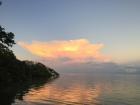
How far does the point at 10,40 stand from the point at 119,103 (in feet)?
91.2

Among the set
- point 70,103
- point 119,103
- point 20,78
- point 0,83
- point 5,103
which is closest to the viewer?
point 5,103

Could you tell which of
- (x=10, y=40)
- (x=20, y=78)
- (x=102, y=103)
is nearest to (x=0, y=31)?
(x=10, y=40)

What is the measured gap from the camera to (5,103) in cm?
4959

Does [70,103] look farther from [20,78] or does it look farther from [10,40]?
[20,78]

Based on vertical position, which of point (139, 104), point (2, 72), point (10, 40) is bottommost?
point (139, 104)

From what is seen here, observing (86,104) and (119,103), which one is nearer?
(86,104)

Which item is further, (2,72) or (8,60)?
(8,60)

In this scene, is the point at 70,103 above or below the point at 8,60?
below

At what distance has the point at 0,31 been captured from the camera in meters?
56.7

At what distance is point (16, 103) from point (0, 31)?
15810mm

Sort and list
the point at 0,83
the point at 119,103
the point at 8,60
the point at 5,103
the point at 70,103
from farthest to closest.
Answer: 1. the point at 8,60
2. the point at 0,83
3. the point at 119,103
4. the point at 70,103
5. the point at 5,103

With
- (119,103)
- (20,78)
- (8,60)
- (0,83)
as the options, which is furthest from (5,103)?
(20,78)

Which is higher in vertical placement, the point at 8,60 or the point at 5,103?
the point at 8,60

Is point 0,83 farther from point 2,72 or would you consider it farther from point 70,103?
point 70,103
